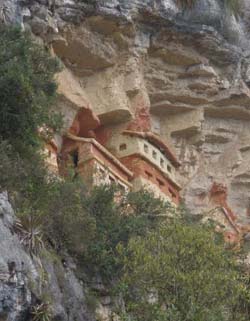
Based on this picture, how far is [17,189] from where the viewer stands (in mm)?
16906

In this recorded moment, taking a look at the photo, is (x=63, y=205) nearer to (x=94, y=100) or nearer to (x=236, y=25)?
(x=94, y=100)

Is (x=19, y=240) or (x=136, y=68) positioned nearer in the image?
(x=19, y=240)

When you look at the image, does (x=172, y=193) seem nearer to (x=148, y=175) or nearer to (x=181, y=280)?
(x=148, y=175)

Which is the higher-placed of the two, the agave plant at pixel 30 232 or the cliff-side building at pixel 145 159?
the cliff-side building at pixel 145 159

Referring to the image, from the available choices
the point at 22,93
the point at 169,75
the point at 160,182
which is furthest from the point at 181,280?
the point at 169,75

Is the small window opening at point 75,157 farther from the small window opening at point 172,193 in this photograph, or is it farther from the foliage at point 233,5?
the foliage at point 233,5

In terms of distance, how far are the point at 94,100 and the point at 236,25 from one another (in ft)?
22.9

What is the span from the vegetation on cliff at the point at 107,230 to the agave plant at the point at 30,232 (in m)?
0.02

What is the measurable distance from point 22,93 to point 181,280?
6086 mm

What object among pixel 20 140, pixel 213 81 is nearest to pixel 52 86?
pixel 20 140

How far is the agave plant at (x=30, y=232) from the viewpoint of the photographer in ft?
46.2

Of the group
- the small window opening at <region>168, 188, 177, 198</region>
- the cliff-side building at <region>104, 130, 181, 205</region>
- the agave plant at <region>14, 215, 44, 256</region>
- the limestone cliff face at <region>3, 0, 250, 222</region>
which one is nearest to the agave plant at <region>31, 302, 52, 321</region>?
the agave plant at <region>14, 215, 44, 256</region>

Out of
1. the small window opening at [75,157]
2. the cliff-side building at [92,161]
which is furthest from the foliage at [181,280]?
the small window opening at [75,157]

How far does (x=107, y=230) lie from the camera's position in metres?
18.9
